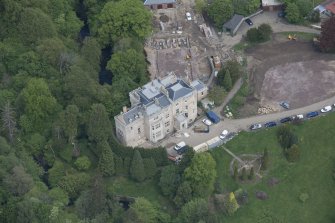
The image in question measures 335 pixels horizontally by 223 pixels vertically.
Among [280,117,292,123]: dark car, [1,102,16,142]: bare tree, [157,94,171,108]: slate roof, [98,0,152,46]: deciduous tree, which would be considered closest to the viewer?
[1,102,16,142]: bare tree

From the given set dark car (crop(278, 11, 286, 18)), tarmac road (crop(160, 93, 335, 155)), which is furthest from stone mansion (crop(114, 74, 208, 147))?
dark car (crop(278, 11, 286, 18))

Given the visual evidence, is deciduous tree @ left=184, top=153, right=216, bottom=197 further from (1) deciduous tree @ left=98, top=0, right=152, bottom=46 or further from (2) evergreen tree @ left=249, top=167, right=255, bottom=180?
(1) deciduous tree @ left=98, top=0, right=152, bottom=46

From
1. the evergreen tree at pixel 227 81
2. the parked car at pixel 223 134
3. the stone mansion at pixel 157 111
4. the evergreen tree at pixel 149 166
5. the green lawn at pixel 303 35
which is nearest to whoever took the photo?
the evergreen tree at pixel 149 166

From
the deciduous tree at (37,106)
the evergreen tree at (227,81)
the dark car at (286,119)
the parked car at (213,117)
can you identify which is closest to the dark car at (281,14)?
the evergreen tree at (227,81)

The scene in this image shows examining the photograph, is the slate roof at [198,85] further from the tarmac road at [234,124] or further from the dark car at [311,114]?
the dark car at [311,114]

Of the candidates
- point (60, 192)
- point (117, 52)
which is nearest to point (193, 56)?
point (117, 52)

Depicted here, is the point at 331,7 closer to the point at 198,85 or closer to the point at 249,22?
the point at 249,22

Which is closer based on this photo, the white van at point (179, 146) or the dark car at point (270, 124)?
the white van at point (179, 146)
